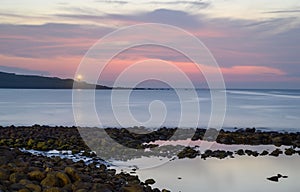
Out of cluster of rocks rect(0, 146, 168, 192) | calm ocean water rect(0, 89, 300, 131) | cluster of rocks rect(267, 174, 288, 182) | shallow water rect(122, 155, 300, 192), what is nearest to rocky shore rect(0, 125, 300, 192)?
cluster of rocks rect(0, 146, 168, 192)

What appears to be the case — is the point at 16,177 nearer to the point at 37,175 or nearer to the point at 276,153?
the point at 37,175

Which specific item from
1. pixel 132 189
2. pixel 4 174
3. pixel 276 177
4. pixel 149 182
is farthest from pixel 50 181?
pixel 276 177

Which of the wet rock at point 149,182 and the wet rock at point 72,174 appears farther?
the wet rock at point 149,182

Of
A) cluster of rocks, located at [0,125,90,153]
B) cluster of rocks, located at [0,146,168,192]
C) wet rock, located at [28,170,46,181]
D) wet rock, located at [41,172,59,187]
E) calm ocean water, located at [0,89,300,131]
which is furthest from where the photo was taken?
calm ocean water, located at [0,89,300,131]

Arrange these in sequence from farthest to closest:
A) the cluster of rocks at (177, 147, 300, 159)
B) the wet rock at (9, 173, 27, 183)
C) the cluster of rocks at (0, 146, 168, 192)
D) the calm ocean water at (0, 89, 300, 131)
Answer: the calm ocean water at (0, 89, 300, 131) → the cluster of rocks at (177, 147, 300, 159) → the wet rock at (9, 173, 27, 183) → the cluster of rocks at (0, 146, 168, 192)

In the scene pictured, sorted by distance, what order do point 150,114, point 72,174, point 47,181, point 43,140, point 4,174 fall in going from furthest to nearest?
point 150,114 < point 43,140 < point 72,174 < point 4,174 < point 47,181

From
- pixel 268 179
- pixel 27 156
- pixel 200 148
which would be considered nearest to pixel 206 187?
pixel 268 179

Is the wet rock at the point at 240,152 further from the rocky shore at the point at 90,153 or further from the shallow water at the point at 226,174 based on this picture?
the shallow water at the point at 226,174

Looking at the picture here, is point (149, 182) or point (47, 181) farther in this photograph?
point (149, 182)

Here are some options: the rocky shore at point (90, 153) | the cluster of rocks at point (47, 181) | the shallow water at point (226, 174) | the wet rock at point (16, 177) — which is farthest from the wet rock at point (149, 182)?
the wet rock at point (16, 177)

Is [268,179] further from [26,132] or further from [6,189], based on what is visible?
[26,132]

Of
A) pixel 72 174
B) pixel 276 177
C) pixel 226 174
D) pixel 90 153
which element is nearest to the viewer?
pixel 72 174

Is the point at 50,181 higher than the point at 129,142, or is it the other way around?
the point at 50,181

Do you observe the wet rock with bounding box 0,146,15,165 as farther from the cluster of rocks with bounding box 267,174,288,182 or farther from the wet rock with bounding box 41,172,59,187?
the cluster of rocks with bounding box 267,174,288,182
